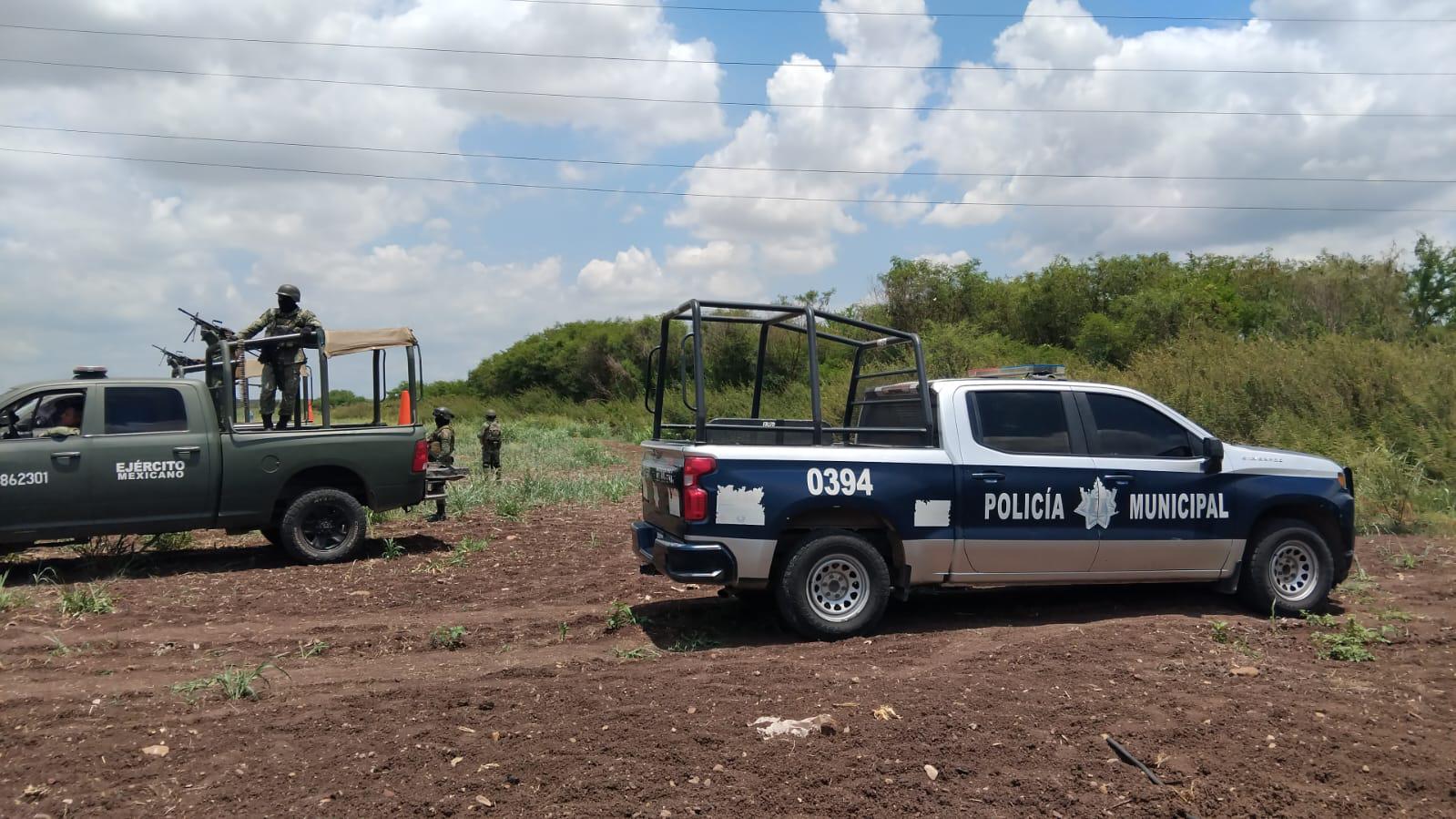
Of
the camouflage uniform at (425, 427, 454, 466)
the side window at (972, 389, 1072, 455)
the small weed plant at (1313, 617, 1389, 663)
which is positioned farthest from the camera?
the camouflage uniform at (425, 427, 454, 466)

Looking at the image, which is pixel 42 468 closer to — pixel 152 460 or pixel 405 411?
pixel 152 460

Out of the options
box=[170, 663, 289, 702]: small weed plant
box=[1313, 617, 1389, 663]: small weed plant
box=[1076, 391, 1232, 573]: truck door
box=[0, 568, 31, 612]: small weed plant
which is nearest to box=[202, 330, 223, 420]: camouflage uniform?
box=[0, 568, 31, 612]: small weed plant

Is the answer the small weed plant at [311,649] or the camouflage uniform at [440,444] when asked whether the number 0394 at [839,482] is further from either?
the camouflage uniform at [440,444]

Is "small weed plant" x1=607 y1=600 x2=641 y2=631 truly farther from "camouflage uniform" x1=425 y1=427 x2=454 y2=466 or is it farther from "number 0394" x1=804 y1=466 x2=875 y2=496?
"camouflage uniform" x1=425 y1=427 x2=454 y2=466

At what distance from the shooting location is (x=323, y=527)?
10.9m

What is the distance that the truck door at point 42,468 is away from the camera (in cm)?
946

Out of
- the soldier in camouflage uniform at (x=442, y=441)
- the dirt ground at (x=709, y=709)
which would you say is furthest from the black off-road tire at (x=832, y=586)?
the soldier in camouflage uniform at (x=442, y=441)

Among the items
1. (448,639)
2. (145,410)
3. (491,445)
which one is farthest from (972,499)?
(491,445)

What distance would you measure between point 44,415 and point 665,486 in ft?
20.9

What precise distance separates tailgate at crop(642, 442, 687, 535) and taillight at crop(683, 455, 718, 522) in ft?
0.36

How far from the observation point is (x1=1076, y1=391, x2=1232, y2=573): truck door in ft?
25.4

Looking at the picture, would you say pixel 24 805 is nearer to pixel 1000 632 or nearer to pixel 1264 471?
pixel 1000 632

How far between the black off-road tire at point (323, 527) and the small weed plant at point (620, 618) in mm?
4078

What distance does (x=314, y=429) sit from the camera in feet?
35.9
